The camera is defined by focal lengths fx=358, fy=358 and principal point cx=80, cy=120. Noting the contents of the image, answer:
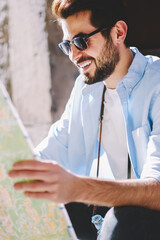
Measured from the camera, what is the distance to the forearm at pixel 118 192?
4.06 ft

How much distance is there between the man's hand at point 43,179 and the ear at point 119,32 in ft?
4.69

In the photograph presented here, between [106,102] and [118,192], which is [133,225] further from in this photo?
[106,102]

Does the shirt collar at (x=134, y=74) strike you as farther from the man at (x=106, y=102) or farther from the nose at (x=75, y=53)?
the nose at (x=75, y=53)

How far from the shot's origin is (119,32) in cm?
238

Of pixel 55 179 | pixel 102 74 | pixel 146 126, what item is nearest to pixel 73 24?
pixel 102 74

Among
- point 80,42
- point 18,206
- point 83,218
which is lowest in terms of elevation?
point 83,218

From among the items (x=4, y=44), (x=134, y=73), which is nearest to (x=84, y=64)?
(x=134, y=73)

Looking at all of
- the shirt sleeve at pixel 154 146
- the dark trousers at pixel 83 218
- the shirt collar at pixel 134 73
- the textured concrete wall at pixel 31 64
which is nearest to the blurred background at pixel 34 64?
the textured concrete wall at pixel 31 64

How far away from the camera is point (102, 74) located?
2.28 meters

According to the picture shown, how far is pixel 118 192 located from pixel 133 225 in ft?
0.44

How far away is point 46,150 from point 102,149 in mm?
373

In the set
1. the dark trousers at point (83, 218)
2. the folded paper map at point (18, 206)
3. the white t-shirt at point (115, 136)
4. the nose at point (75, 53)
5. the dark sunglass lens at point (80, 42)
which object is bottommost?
the dark trousers at point (83, 218)

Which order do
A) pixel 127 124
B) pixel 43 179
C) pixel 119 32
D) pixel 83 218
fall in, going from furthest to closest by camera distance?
1. pixel 119 32
2. pixel 83 218
3. pixel 127 124
4. pixel 43 179

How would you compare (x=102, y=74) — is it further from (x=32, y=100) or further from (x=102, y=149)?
(x=32, y=100)
